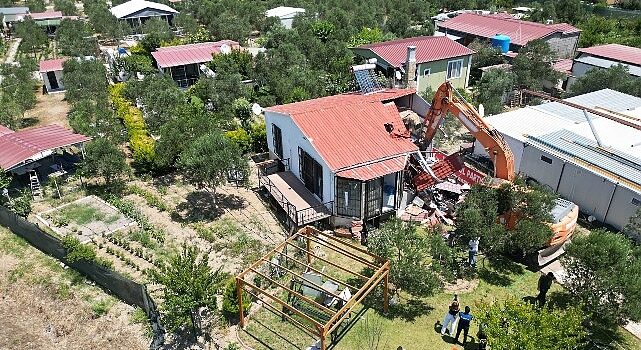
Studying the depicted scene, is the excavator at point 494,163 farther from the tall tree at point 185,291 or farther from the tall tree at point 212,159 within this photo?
the tall tree at point 185,291

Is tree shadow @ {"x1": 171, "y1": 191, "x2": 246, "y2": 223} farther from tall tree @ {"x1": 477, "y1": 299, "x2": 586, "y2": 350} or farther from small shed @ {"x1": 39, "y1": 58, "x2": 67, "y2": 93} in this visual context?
small shed @ {"x1": 39, "y1": 58, "x2": 67, "y2": 93}

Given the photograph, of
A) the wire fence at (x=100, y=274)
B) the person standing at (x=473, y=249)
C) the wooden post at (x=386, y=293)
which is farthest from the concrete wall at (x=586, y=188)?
the wire fence at (x=100, y=274)

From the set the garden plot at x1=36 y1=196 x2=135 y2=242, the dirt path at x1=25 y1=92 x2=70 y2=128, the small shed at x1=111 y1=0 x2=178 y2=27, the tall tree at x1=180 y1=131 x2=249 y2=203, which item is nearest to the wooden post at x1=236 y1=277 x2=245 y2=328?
the tall tree at x1=180 y1=131 x2=249 y2=203

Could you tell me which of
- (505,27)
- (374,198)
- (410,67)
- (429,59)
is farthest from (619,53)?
(374,198)

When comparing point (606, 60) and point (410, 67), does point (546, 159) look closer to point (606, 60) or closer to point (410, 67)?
point (410, 67)

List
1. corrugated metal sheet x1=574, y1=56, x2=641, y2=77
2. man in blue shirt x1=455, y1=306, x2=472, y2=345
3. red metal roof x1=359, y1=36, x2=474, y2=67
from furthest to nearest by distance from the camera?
corrugated metal sheet x1=574, y1=56, x2=641, y2=77 → red metal roof x1=359, y1=36, x2=474, y2=67 → man in blue shirt x1=455, y1=306, x2=472, y2=345

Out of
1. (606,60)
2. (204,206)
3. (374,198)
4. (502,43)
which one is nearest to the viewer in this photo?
(374,198)
